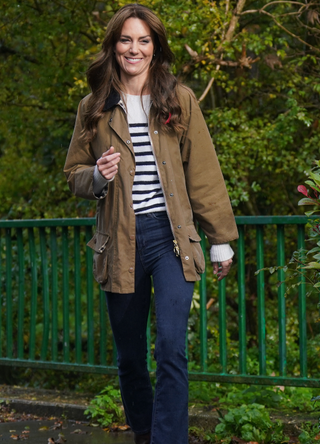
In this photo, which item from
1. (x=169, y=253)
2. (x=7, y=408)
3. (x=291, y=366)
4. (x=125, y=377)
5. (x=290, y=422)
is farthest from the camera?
(x=291, y=366)

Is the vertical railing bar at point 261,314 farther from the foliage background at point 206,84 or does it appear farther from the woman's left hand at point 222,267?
the foliage background at point 206,84

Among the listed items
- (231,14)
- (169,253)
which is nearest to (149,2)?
(231,14)

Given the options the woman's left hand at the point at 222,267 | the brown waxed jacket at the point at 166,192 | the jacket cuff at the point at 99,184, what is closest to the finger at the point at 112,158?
the jacket cuff at the point at 99,184

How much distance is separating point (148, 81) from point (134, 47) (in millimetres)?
184

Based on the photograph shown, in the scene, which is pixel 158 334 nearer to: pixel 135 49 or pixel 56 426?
pixel 135 49

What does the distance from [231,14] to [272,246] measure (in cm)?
288

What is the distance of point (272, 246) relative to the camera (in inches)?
331

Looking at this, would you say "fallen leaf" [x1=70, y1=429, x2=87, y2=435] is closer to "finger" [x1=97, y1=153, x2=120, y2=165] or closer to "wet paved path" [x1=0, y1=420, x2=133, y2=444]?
"wet paved path" [x1=0, y1=420, x2=133, y2=444]

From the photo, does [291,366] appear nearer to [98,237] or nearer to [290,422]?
[290,422]

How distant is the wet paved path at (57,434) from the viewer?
4340 mm

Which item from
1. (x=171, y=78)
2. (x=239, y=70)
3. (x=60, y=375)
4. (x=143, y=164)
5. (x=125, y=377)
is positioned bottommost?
(x=60, y=375)

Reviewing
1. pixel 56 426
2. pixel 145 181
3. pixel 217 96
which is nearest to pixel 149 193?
pixel 145 181

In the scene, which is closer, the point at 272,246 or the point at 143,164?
the point at 143,164

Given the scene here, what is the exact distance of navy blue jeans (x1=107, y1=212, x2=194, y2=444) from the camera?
321cm
